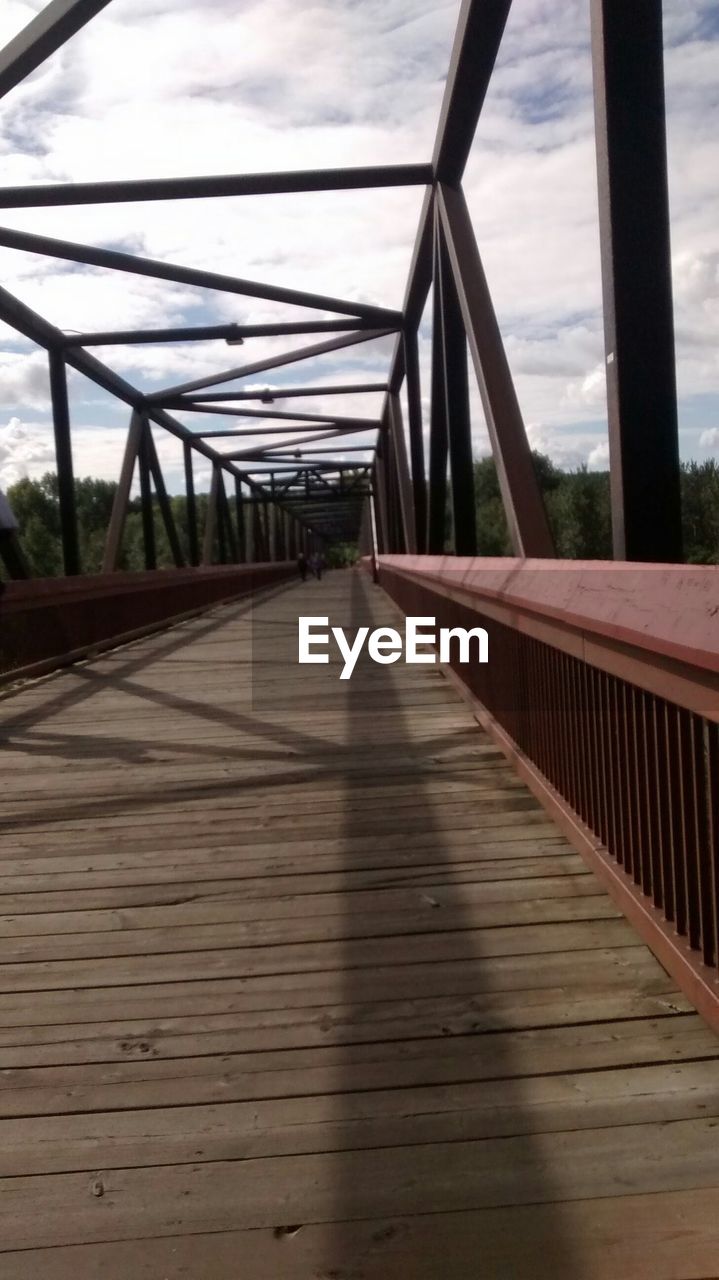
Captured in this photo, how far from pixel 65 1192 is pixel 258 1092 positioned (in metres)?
0.35

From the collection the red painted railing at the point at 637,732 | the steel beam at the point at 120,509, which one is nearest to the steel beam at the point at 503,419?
the red painted railing at the point at 637,732

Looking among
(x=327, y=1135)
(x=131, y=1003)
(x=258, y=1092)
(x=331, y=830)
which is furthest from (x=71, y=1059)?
(x=331, y=830)

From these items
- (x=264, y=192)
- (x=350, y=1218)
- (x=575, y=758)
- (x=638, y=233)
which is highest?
(x=264, y=192)

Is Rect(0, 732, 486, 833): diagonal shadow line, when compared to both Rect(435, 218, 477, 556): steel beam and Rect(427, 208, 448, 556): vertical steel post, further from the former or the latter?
Rect(427, 208, 448, 556): vertical steel post

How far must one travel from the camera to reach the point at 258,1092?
1889 millimetres

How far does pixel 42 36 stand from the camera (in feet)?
17.8

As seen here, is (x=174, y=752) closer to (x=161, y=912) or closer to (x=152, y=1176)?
(x=161, y=912)

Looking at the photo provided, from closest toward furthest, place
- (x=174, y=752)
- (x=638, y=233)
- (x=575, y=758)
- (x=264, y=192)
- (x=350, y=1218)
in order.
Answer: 1. (x=350, y=1218)
2. (x=638, y=233)
3. (x=575, y=758)
4. (x=174, y=752)
5. (x=264, y=192)

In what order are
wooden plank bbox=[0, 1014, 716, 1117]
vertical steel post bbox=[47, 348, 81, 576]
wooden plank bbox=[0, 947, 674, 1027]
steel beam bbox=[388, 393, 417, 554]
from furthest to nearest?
steel beam bbox=[388, 393, 417, 554], vertical steel post bbox=[47, 348, 81, 576], wooden plank bbox=[0, 947, 674, 1027], wooden plank bbox=[0, 1014, 716, 1117]

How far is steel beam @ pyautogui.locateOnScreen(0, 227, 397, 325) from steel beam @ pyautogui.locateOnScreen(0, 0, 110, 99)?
115 inches

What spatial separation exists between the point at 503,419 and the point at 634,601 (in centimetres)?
336

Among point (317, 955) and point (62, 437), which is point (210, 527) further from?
point (317, 955)

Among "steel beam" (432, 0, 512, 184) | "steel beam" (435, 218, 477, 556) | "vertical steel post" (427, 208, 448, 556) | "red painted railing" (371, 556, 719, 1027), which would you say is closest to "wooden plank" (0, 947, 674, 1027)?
"red painted railing" (371, 556, 719, 1027)

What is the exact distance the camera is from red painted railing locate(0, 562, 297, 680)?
22.9ft
